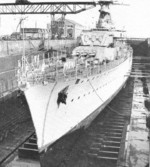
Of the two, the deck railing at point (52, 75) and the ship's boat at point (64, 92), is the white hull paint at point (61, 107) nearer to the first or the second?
the ship's boat at point (64, 92)

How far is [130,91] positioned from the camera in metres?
25.7

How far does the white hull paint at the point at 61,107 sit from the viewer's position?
401 inches

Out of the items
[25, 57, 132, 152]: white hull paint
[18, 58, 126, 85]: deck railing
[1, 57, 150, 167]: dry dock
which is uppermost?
Result: [18, 58, 126, 85]: deck railing

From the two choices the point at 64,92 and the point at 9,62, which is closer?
the point at 64,92

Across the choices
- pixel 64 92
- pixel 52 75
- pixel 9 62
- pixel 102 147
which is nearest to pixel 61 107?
pixel 64 92

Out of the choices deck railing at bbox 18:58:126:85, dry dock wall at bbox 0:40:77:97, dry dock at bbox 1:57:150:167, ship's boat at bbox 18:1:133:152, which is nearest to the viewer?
deck railing at bbox 18:58:126:85

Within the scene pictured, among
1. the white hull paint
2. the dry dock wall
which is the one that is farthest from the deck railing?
the dry dock wall

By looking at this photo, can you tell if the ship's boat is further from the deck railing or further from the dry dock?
the dry dock

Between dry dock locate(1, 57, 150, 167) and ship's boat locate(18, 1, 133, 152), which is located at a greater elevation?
ship's boat locate(18, 1, 133, 152)

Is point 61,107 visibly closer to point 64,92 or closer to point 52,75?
point 64,92

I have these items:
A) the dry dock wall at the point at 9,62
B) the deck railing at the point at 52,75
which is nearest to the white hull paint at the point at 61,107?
the deck railing at the point at 52,75

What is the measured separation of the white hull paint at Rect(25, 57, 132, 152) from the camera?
1020 cm

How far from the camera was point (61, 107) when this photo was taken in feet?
37.8

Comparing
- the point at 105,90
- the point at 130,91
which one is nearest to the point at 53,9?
the point at 130,91
